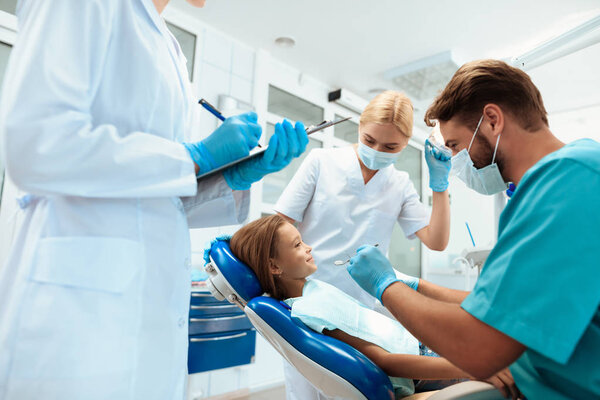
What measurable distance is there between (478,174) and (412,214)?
30.3 inches

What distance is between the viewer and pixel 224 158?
0.87 m

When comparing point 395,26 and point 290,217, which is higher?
point 395,26

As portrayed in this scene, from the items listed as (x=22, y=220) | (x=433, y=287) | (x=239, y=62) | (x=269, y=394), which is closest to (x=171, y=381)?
(x=22, y=220)

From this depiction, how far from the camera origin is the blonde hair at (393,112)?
1733 mm

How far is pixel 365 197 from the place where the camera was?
1909 mm

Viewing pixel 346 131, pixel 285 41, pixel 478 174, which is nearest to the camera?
pixel 478 174

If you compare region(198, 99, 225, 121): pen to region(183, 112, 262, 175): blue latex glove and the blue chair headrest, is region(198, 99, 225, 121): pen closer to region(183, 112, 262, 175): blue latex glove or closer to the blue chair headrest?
region(183, 112, 262, 175): blue latex glove

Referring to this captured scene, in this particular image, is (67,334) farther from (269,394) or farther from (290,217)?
(269,394)

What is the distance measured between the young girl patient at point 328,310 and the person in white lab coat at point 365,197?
0.23 meters

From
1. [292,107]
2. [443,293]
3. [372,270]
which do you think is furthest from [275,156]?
[292,107]

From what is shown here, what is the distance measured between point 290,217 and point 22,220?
117cm

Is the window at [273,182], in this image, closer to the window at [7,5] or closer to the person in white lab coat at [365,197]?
the person in white lab coat at [365,197]

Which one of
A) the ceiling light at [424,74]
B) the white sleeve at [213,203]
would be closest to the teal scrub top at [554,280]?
the white sleeve at [213,203]

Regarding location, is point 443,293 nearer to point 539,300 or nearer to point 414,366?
point 414,366
